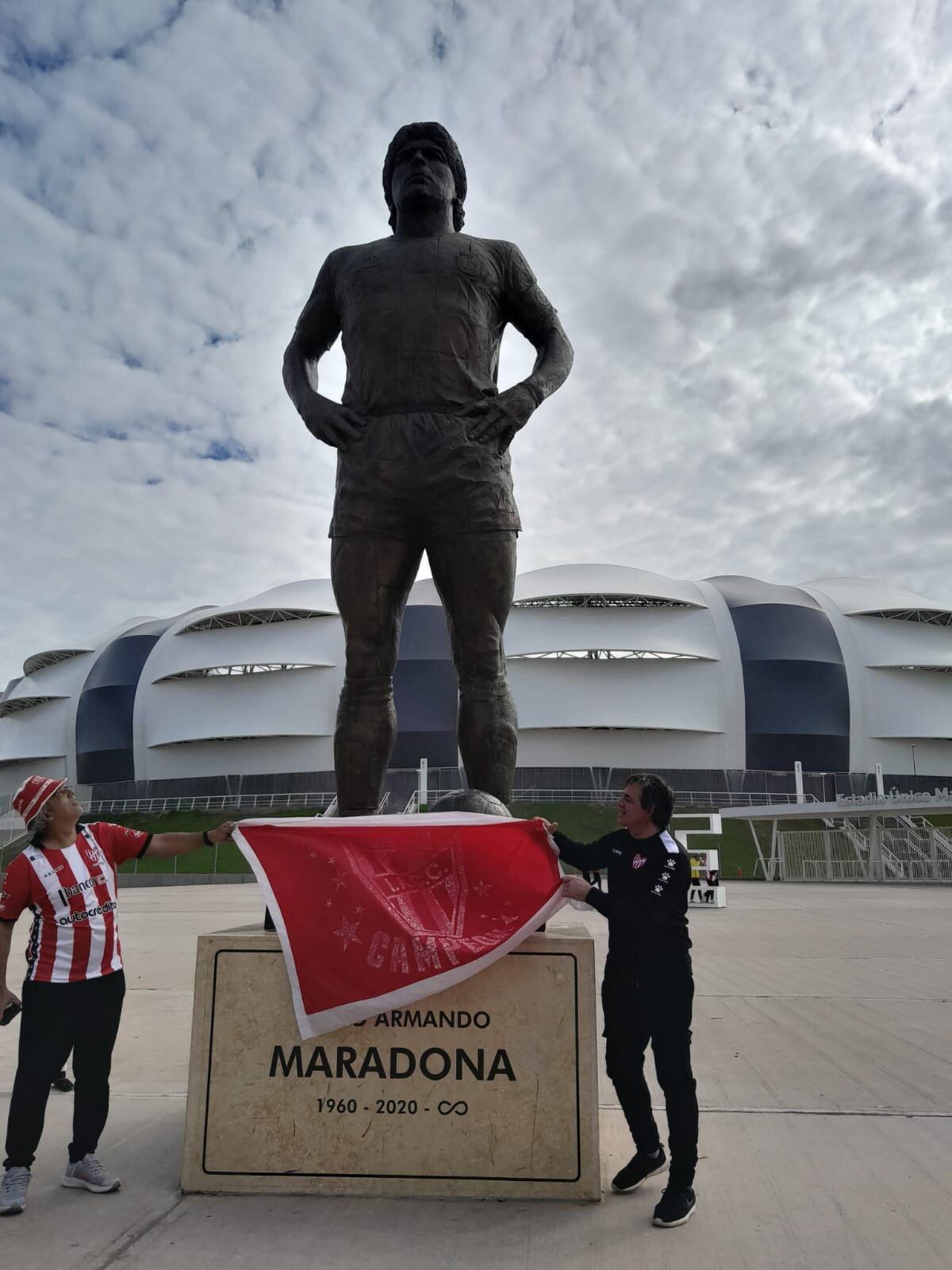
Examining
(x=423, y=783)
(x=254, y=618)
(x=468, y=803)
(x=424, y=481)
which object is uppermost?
(x=254, y=618)

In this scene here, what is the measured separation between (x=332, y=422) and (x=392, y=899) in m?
2.32

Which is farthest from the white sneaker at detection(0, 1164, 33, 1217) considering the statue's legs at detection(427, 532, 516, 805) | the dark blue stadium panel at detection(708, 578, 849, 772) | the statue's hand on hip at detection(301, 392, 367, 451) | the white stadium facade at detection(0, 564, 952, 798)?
the dark blue stadium panel at detection(708, 578, 849, 772)

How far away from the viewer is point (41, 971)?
274cm

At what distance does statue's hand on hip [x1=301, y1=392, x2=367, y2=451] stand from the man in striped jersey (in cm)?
195

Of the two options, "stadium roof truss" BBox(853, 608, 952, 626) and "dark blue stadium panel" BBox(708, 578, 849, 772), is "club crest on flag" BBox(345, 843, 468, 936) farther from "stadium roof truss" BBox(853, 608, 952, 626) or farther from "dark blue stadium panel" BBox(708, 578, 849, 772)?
"stadium roof truss" BBox(853, 608, 952, 626)

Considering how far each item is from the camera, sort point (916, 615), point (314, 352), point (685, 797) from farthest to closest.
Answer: point (916, 615)
point (685, 797)
point (314, 352)

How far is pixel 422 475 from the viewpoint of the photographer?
3967 millimetres

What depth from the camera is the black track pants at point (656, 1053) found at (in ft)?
8.31

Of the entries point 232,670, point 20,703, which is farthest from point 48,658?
point 232,670

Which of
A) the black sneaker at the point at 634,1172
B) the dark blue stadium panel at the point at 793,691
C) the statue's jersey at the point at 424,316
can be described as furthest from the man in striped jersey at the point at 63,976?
the dark blue stadium panel at the point at 793,691

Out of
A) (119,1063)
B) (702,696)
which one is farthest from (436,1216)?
(702,696)

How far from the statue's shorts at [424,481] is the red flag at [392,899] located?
1.58 m

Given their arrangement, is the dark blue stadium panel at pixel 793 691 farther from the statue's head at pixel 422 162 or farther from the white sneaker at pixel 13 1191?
the white sneaker at pixel 13 1191

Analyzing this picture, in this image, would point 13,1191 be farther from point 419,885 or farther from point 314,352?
point 314,352
